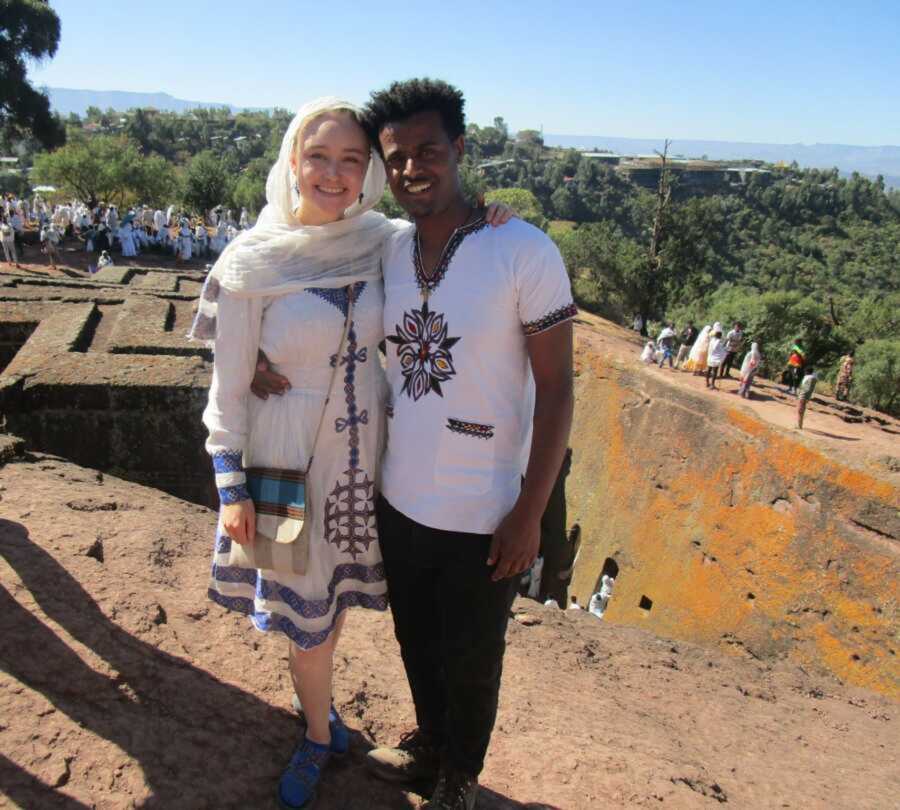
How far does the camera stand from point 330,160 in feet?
6.54

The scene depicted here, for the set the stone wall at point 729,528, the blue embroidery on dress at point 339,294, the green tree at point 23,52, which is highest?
the green tree at point 23,52

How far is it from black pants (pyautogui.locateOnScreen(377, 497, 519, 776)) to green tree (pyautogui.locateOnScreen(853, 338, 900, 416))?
2209 centimetres

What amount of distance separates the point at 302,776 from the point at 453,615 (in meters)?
0.71

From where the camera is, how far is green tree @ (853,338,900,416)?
20547 millimetres

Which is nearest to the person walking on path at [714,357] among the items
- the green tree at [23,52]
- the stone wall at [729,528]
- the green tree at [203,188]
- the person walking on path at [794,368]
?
the stone wall at [729,528]

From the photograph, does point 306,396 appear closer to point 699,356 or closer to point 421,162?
point 421,162

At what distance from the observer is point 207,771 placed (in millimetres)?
2170

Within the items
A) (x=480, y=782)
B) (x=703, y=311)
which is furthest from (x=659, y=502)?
(x=703, y=311)

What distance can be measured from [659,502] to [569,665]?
5.62 metres

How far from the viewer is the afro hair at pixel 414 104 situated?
1.92 m

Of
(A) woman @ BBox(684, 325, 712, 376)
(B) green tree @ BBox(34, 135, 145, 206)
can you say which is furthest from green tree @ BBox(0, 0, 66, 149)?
(A) woman @ BBox(684, 325, 712, 376)

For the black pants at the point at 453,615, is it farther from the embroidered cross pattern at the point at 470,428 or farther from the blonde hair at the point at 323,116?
the blonde hair at the point at 323,116

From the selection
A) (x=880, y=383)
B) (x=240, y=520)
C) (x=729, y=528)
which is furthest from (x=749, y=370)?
(x=880, y=383)

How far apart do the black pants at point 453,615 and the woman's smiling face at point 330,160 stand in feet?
2.95
